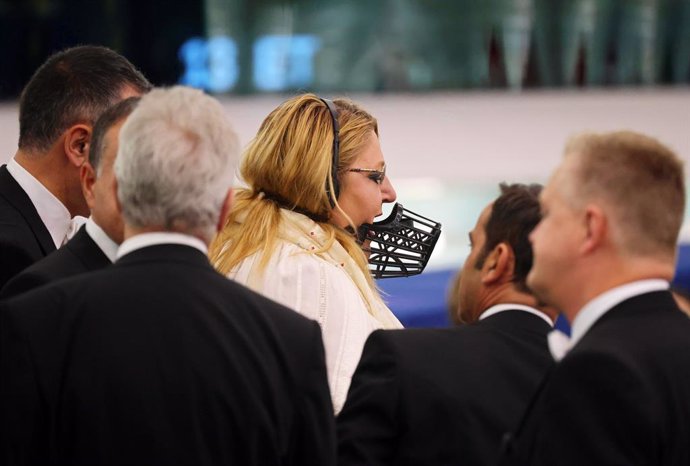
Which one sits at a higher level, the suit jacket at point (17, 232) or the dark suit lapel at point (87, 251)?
the dark suit lapel at point (87, 251)

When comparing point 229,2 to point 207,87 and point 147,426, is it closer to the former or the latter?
point 207,87

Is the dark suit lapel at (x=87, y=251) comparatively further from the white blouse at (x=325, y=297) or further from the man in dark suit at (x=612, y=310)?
the man in dark suit at (x=612, y=310)

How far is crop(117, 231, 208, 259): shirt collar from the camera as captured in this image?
1920mm

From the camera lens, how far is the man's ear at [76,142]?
2.84 m

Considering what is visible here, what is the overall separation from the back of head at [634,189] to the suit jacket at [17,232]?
124 cm

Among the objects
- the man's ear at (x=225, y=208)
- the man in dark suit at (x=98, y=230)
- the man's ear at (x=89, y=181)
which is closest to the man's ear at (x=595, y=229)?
the man's ear at (x=225, y=208)

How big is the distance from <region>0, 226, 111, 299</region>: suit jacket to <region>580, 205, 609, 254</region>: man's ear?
88 centimetres

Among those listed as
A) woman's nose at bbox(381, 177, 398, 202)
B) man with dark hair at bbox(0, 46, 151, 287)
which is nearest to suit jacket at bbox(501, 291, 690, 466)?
woman's nose at bbox(381, 177, 398, 202)

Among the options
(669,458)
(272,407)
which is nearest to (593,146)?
(669,458)

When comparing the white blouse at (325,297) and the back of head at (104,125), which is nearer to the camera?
the back of head at (104,125)

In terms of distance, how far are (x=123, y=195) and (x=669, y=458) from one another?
2.95 feet

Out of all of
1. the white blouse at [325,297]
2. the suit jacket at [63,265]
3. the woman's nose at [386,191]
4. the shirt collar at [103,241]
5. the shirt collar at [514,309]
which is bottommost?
the white blouse at [325,297]

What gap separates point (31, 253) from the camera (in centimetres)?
268

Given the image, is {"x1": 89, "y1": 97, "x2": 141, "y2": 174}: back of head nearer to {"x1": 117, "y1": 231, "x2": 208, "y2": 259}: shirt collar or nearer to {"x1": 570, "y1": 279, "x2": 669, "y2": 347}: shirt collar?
{"x1": 117, "y1": 231, "x2": 208, "y2": 259}: shirt collar
